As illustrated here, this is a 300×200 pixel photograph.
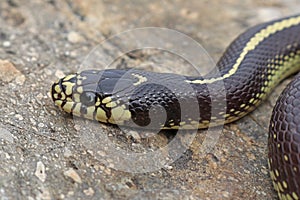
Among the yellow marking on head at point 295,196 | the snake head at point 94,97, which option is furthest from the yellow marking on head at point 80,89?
the yellow marking on head at point 295,196

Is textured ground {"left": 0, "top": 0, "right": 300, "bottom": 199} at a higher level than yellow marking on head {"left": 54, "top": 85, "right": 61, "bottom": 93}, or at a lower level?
lower

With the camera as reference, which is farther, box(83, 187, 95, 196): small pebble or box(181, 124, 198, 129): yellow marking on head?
box(181, 124, 198, 129): yellow marking on head

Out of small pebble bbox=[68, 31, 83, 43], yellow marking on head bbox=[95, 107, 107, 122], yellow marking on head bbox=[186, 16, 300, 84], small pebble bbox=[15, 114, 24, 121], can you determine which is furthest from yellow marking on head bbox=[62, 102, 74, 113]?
small pebble bbox=[68, 31, 83, 43]

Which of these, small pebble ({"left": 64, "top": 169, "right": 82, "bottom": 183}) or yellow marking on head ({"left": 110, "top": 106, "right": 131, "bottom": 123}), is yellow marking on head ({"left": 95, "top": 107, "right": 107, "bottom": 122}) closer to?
yellow marking on head ({"left": 110, "top": 106, "right": 131, "bottom": 123})

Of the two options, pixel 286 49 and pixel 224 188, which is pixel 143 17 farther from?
pixel 224 188

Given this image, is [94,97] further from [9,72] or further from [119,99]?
[9,72]

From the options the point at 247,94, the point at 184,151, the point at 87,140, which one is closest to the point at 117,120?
the point at 87,140
